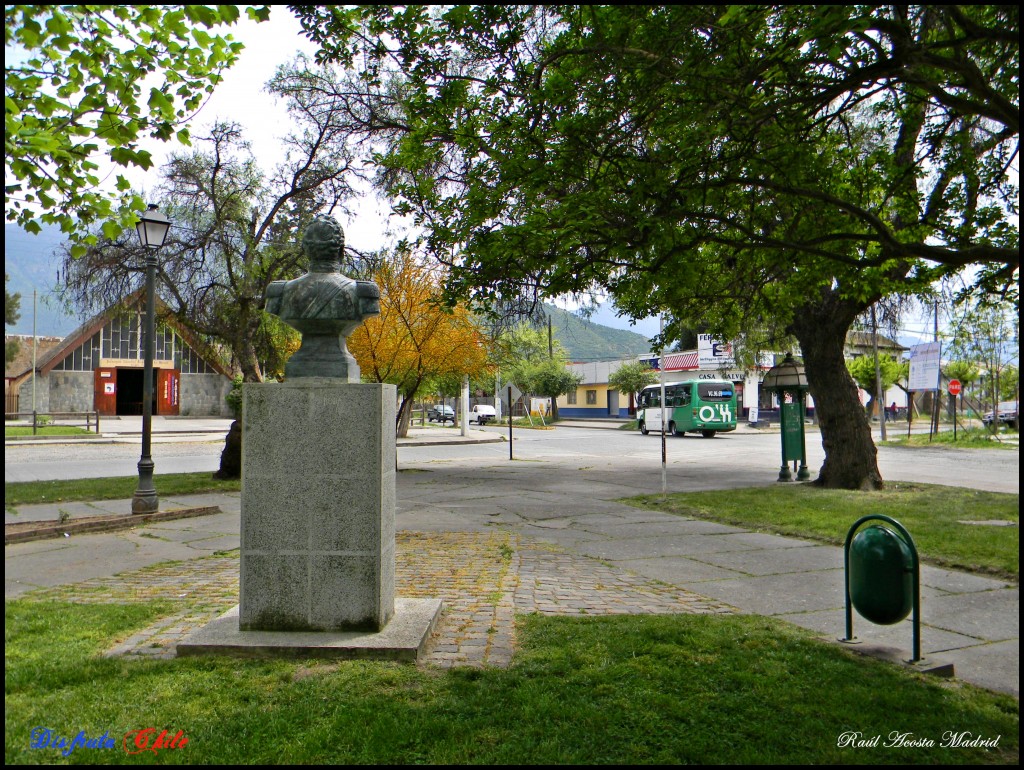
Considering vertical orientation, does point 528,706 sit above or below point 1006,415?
below

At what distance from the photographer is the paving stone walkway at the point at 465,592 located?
488 cm

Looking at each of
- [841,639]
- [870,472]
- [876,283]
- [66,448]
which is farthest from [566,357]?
[841,639]

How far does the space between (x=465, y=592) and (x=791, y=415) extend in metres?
11.8

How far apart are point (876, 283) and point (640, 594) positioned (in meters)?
5.29

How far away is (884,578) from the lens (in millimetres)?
4523

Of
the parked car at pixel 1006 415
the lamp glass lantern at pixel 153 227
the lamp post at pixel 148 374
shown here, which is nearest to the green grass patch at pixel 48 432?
the lamp post at pixel 148 374

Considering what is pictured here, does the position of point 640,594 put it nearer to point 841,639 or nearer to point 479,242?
point 841,639

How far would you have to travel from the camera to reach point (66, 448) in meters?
25.9

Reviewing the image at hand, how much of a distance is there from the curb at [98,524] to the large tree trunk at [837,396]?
11.1 meters

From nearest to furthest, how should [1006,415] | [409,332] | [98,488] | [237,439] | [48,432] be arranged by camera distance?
[98,488] < [237,439] < [409,332] < [48,432] < [1006,415]

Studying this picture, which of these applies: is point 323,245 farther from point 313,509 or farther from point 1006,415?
point 1006,415

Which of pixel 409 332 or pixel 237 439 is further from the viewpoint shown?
pixel 409 332

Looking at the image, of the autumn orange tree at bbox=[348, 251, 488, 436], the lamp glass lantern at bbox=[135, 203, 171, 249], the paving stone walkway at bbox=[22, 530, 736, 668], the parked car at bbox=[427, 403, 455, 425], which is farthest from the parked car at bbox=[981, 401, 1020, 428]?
the lamp glass lantern at bbox=[135, 203, 171, 249]

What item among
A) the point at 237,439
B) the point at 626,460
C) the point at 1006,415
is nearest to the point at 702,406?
the point at 626,460
